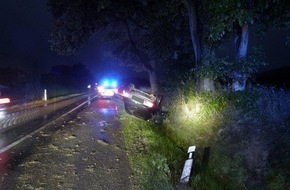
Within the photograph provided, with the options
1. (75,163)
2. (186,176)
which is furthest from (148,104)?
(186,176)

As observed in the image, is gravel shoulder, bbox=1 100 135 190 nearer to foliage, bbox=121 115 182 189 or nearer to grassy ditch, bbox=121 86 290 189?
foliage, bbox=121 115 182 189

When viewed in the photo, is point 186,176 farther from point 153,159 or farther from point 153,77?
point 153,77

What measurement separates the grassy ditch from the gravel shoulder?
15.2 inches

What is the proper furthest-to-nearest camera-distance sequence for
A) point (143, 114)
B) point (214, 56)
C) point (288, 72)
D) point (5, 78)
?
point (5, 78), point (288, 72), point (143, 114), point (214, 56)

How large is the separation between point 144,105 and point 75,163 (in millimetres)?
7646

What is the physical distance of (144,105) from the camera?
46.4 feet

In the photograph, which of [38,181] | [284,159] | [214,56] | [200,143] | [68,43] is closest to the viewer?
[38,181]

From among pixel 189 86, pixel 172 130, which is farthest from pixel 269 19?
pixel 172 130

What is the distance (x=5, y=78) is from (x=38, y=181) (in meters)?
44.6

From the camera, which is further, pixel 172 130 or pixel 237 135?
pixel 172 130

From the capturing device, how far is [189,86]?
41.5 feet

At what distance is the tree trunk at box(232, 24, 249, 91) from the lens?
403 inches

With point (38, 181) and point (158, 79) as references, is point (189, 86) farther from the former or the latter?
point (158, 79)

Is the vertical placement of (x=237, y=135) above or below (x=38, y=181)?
above
